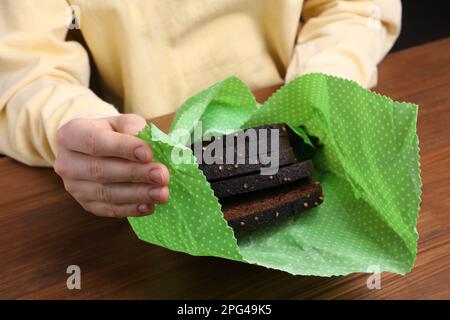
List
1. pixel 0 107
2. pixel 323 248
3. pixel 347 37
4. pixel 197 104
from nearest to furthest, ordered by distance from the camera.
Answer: pixel 323 248 → pixel 197 104 → pixel 0 107 → pixel 347 37

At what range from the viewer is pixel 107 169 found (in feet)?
1.68

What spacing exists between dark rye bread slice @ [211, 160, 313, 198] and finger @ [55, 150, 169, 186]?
0.05 m

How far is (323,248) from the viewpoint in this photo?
49 centimetres

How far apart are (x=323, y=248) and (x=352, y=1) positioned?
19.6 inches

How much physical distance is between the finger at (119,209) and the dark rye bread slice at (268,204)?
0.06m

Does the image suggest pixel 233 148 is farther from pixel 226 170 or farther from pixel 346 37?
pixel 346 37

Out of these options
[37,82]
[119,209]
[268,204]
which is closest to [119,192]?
[119,209]

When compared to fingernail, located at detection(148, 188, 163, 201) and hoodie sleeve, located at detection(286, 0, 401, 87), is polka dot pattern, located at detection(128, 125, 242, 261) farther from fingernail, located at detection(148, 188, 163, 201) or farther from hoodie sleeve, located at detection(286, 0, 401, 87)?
hoodie sleeve, located at detection(286, 0, 401, 87)

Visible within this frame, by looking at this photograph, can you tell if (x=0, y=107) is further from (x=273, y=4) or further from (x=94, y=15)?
(x=273, y=4)

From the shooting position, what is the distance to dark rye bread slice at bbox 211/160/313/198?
0.50 meters

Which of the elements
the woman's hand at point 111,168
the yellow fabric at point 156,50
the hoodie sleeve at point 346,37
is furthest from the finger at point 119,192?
the hoodie sleeve at point 346,37

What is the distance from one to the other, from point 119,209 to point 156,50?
348mm

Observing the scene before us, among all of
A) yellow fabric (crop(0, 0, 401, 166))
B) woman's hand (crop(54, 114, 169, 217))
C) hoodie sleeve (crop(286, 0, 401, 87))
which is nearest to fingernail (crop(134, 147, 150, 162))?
woman's hand (crop(54, 114, 169, 217))

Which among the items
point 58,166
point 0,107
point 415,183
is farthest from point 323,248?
point 0,107
